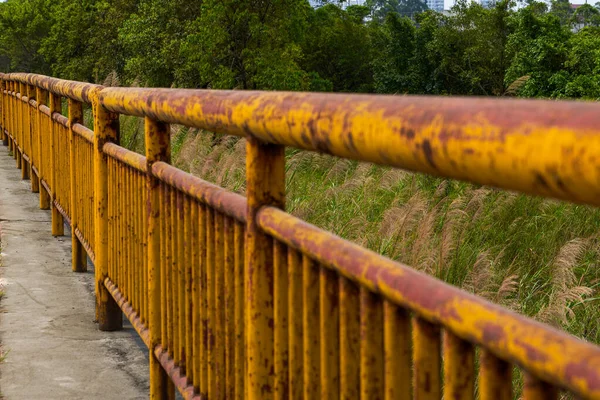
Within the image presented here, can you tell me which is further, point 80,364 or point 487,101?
point 80,364

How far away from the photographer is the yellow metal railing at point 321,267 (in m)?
1.04

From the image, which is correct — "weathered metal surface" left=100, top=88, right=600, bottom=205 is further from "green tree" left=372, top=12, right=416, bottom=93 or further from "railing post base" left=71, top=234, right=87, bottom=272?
"green tree" left=372, top=12, right=416, bottom=93

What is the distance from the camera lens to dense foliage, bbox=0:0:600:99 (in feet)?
112

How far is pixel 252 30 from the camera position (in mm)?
33844

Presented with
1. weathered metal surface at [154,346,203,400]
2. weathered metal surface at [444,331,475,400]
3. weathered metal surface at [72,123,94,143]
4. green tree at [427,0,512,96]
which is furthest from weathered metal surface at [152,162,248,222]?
green tree at [427,0,512,96]

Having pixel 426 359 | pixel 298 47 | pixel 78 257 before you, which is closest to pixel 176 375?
pixel 426 359

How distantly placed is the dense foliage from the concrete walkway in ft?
17.3

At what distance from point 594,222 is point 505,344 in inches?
247

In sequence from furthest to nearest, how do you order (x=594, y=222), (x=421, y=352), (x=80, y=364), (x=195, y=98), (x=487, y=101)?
(x=594, y=222) → (x=80, y=364) → (x=195, y=98) → (x=421, y=352) → (x=487, y=101)

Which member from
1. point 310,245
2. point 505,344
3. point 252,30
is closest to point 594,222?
point 310,245

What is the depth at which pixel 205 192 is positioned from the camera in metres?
2.52

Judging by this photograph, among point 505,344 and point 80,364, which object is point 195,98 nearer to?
point 505,344

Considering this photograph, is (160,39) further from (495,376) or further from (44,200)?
(495,376)

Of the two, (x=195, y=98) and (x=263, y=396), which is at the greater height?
(x=195, y=98)
